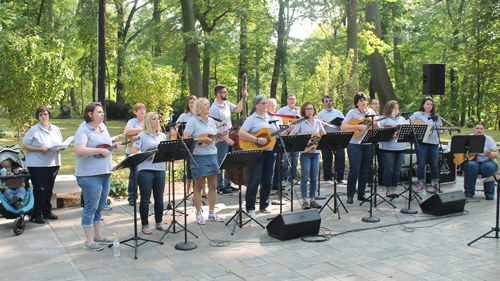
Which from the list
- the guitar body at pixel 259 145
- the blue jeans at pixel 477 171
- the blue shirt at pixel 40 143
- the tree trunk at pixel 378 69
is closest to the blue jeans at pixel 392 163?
the blue jeans at pixel 477 171

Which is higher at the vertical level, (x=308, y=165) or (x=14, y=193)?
(x=308, y=165)

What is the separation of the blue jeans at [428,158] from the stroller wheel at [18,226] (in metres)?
7.88

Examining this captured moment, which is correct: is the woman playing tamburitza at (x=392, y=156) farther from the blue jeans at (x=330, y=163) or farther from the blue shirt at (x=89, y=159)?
the blue shirt at (x=89, y=159)

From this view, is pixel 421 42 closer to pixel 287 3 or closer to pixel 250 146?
pixel 287 3

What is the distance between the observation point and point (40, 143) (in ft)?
22.2

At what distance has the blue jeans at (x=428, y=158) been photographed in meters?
9.13

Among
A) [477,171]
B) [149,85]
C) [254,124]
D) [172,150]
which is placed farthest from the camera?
[149,85]

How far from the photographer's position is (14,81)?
368 inches

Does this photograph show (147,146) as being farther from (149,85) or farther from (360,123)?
(149,85)

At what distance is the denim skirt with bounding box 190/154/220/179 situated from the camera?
21.4 ft

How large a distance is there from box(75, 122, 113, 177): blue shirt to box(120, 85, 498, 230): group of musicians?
0.65m

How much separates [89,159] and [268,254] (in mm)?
2706

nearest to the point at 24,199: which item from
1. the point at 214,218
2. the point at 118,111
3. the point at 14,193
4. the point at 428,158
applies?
the point at 14,193

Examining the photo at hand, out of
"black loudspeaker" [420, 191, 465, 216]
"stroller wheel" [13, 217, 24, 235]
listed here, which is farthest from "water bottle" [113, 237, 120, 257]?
"black loudspeaker" [420, 191, 465, 216]
